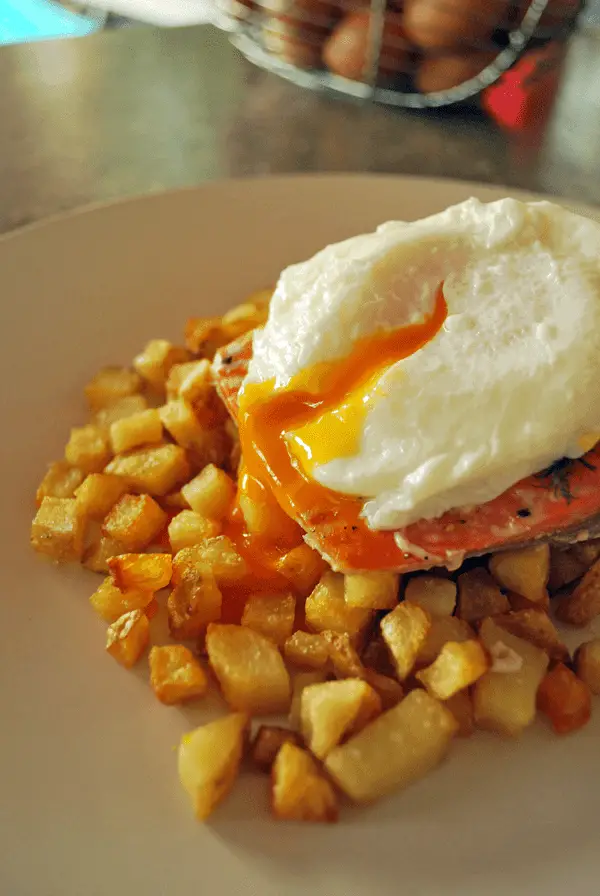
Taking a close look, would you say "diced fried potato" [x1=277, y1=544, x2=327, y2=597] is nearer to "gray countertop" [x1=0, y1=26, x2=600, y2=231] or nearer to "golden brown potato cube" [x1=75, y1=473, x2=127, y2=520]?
"golden brown potato cube" [x1=75, y1=473, x2=127, y2=520]

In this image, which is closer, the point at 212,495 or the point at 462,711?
the point at 462,711

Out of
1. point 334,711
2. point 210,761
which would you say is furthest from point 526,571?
point 210,761

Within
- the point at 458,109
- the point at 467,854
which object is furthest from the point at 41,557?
the point at 458,109

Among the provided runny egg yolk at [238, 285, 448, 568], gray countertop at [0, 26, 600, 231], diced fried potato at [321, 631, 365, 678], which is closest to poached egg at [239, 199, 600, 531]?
runny egg yolk at [238, 285, 448, 568]

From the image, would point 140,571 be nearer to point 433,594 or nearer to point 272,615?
point 272,615

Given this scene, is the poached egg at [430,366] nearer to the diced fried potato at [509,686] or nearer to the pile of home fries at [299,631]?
the pile of home fries at [299,631]
